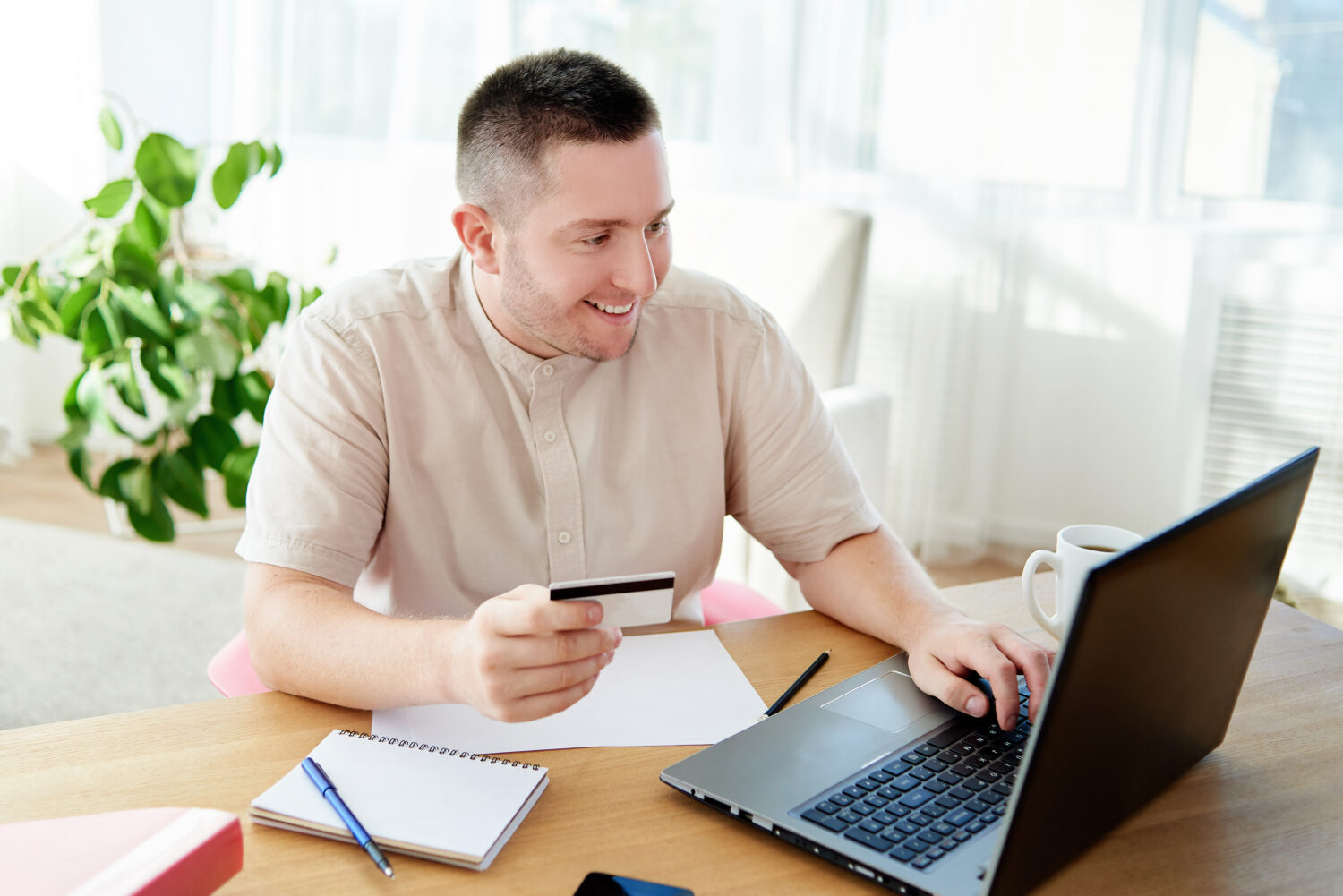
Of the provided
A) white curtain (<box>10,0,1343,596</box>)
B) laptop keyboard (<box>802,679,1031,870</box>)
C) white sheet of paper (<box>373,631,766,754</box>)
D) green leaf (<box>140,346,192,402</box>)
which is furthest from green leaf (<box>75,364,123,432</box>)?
laptop keyboard (<box>802,679,1031,870</box>)

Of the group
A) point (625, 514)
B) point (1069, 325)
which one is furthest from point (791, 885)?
point (1069, 325)

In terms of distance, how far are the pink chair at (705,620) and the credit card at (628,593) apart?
486 millimetres

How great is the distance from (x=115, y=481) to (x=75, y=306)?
0.37 meters

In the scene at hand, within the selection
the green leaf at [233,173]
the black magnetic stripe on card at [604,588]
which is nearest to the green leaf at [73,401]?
the green leaf at [233,173]

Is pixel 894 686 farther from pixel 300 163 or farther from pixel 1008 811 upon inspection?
pixel 300 163

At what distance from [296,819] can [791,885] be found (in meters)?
0.33

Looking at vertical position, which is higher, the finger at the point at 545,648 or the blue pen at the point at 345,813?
the finger at the point at 545,648

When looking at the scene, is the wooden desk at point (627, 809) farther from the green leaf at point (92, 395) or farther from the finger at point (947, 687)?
the green leaf at point (92, 395)

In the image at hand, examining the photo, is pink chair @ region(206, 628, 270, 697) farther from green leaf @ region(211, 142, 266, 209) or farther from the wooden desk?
green leaf @ region(211, 142, 266, 209)

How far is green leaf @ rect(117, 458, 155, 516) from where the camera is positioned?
2422 mm

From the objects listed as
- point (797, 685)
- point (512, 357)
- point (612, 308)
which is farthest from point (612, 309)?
point (797, 685)

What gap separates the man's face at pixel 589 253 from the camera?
1.18 meters

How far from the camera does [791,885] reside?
2.44 ft

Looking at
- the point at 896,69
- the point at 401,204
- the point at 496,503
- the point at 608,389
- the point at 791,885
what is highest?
the point at 896,69
